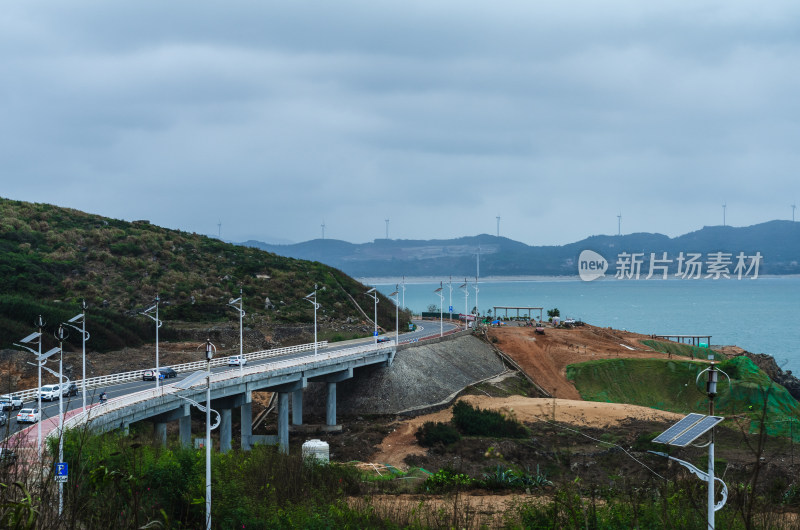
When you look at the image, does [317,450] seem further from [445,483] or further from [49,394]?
[49,394]

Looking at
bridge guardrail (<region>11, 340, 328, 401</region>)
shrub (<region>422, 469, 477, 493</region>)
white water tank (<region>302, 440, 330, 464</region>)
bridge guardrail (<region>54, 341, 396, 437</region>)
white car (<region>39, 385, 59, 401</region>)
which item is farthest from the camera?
bridge guardrail (<region>11, 340, 328, 401</region>)

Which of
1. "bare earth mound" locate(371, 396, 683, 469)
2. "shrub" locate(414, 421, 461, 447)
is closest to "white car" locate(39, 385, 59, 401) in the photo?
"bare earth mound" locate(371, 396, 683, 469)

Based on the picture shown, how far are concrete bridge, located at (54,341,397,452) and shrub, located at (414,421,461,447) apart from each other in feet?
29.7

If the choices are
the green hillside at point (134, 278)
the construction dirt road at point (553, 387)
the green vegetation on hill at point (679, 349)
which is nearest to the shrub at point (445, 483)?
the construction dirt road at point (553, 387)

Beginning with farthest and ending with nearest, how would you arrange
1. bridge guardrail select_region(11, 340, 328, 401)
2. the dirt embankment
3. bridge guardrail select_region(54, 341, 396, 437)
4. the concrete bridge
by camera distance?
the dirt embankment → bridge guardrail select_region(11, 340, 328, 401) → the concrete bridge → bridge guardrail select_region(54, 341, 396, 437)

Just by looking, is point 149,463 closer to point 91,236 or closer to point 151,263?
point 151,263

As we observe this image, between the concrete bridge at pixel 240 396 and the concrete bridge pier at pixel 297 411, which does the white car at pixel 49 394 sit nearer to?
the concrete bridge at pixel 240 396

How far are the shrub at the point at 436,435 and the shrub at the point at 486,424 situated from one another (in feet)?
4.67

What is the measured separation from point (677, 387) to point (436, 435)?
2959 cm

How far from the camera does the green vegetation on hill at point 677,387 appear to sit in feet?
207

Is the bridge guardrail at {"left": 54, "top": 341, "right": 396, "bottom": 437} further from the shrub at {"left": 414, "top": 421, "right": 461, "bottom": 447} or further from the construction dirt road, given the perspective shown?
the shrub at {"left": 414, "top": 421, "right": 461, "bottom": 447}

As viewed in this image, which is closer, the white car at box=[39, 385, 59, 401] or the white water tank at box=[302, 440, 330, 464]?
the white water tank at box=[302, 440, 330, 464]

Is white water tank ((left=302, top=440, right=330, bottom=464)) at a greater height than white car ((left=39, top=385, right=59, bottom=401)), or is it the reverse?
white car ((left=39, top=385, right=59, bottom=401))

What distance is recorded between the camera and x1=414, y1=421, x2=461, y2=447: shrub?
54188 millimetres
